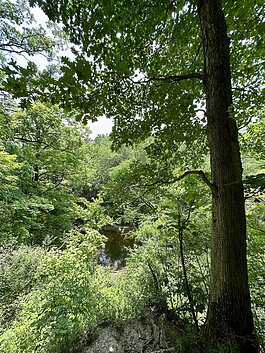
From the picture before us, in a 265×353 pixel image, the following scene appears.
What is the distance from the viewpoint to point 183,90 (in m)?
2.04

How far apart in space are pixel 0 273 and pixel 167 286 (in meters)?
3.32

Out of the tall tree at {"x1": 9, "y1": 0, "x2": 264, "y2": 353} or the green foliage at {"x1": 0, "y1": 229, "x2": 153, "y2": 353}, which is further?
the green foliage at {"x1": 0, "y1": 229, "x2": 153, "y2": 353}

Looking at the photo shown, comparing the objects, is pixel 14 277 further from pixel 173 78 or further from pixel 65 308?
pixel 173 78

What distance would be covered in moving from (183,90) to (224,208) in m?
1.34

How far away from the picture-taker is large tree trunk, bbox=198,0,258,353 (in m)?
1.33

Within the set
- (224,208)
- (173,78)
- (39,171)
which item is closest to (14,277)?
(224,208)

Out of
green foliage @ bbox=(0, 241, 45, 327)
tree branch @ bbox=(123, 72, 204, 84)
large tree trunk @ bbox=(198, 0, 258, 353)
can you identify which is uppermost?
tree branch @ bbox=(123, 72, 204, 84)

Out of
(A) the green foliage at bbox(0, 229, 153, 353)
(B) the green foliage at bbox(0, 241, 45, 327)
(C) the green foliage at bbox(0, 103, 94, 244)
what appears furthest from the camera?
(C) the green foliage at bbox(0, 103, 94, 244)

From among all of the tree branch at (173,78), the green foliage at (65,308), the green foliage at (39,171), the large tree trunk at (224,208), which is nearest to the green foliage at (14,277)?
the green foliage at (65,308)

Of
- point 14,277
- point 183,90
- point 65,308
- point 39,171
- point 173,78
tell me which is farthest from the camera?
point 39,171

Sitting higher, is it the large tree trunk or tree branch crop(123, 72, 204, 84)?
tree branch crop(123, 72, 204, 84)

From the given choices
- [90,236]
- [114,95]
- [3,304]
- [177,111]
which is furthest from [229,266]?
[3,304]

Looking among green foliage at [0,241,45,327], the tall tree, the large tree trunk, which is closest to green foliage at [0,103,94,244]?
green foliage at [0,241,45,327]

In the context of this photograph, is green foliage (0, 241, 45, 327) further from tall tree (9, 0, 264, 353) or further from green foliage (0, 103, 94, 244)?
tall tree (9, 0, 264, 353)
